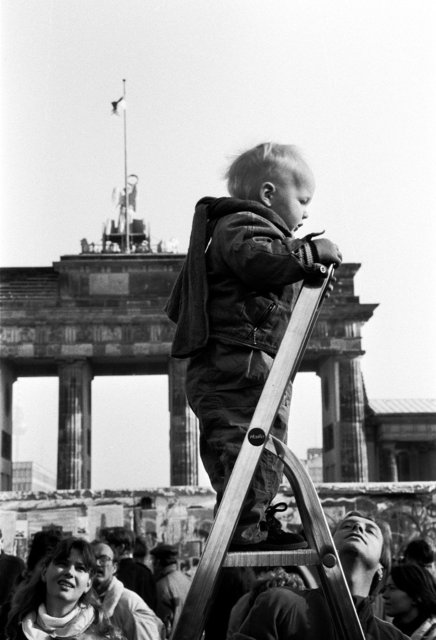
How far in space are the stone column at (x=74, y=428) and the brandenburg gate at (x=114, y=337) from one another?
4 cm

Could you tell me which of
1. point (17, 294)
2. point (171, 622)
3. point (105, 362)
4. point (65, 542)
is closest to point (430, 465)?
point (105, 362)

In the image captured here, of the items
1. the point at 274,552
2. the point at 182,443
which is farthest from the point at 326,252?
the point at 182,443

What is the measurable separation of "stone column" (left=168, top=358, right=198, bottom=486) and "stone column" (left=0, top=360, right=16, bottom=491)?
23.5ft

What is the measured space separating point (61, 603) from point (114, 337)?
3799 cm

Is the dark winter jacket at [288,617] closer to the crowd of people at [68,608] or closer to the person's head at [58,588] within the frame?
the crowd of people at [68,608]

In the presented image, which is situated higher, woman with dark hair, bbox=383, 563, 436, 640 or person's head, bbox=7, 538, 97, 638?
person's head, bbox=7, 538, 97, 638

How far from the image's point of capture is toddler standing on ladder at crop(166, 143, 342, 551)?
3.12m

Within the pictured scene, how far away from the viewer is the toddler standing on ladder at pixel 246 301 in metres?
3.12

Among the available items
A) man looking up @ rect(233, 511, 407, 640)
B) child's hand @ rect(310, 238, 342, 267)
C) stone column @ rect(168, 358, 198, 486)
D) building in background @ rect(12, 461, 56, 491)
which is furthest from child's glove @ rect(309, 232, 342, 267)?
building in background @ rect(12, 461, 56, 491)

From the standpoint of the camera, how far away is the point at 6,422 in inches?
1682

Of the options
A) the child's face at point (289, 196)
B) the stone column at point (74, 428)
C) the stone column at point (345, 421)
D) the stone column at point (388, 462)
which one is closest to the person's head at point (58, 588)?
the child's face at point (289, 196)

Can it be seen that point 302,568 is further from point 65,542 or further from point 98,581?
point 98,581

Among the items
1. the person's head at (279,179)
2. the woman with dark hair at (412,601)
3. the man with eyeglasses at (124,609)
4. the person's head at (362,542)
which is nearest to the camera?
the person's head at (362,542)

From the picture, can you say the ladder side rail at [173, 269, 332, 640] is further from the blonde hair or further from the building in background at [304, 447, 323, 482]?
the building in background at [304, 447, 323, 482]
